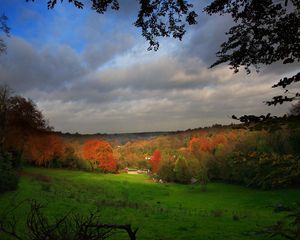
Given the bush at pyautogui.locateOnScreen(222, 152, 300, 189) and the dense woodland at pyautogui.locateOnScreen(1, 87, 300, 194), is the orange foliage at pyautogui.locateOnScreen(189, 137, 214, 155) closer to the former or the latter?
the dense woodland at pyautogui.locateOnScreen(1, 87, 300, 194)

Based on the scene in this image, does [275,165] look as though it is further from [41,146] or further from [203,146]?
[203,146]

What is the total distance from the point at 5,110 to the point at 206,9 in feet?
190

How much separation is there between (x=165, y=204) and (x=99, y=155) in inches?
1782

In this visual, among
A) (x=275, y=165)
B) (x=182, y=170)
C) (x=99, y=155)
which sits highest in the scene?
(x=275, y=165)

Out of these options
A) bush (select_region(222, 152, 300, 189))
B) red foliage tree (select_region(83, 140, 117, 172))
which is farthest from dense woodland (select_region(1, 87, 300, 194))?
bush (select_region(222, 152, 300, 189))

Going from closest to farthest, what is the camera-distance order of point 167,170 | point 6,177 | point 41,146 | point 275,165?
point 275,165, point 6,177, point 41,146, point 167,170

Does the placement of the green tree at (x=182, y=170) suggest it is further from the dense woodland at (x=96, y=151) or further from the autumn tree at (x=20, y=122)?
the autumn tree at (x=20, y=122)

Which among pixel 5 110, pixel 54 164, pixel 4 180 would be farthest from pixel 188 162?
pixel 4 180

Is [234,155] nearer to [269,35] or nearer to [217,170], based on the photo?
[269,35]

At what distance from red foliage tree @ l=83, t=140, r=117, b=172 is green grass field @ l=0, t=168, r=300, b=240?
14436mm

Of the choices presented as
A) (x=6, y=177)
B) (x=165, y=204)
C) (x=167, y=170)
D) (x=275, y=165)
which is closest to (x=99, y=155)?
(x=167, y=170)

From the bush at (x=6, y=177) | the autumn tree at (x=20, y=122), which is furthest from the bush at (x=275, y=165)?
the autumn tree at (x=20, y=122)

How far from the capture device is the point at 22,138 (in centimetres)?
6231

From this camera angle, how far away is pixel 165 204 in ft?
173
